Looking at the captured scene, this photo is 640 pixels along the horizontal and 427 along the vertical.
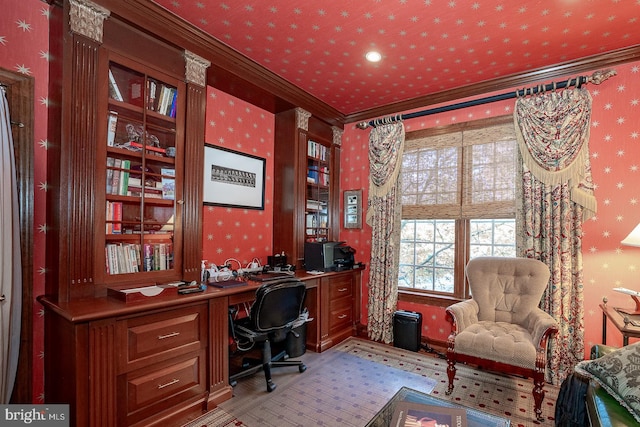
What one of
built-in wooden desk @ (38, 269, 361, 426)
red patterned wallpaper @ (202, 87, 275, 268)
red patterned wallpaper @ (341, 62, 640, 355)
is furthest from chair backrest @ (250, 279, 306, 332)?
red patterned wallpaper @ (341, 62, 640, 355)

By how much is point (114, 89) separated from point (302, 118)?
1.91 meters

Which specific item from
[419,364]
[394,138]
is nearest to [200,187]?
[394,138]

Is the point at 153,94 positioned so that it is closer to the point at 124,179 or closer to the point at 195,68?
the point at 195,68

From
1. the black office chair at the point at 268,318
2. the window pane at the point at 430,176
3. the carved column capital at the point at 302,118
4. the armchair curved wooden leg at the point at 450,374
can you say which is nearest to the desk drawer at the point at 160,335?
the black office chair at the point at 268,318

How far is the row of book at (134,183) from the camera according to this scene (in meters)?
2.16

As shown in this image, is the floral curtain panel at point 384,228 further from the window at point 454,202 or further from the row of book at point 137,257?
the row of book at point 137,257

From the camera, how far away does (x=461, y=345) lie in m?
2.48

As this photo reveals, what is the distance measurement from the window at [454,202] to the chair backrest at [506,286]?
16.2 inches

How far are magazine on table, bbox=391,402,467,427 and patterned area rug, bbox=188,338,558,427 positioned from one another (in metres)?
0.76

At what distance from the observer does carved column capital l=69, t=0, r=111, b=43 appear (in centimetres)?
193

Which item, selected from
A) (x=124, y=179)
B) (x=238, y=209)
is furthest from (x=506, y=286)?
(x=124, y=179)

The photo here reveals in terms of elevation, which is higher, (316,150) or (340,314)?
(316,150)

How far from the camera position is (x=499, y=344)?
2.35 m
